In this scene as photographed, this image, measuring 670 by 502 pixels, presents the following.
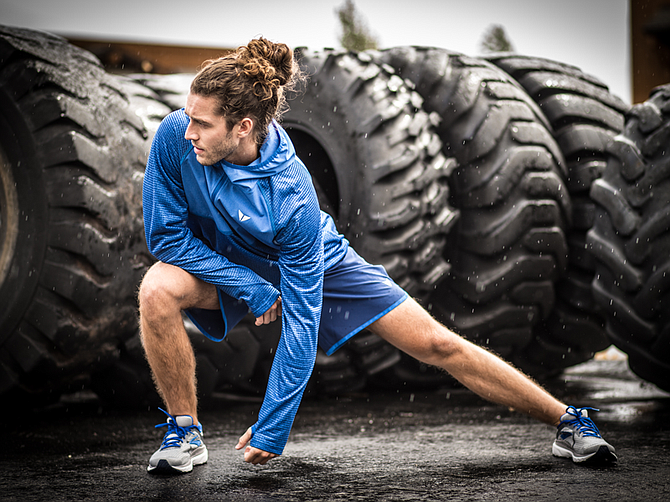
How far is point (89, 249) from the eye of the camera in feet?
9.42

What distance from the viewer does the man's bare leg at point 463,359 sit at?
2.34m

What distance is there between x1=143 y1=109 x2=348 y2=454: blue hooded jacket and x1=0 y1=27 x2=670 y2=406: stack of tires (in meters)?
0.79

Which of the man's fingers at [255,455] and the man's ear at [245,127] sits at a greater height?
the man's ear at [245,127]

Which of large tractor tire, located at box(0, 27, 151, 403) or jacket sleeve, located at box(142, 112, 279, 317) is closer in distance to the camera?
jacket sleeve, located at box(142, 112, 279, 317)

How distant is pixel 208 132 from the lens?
2.11 meters

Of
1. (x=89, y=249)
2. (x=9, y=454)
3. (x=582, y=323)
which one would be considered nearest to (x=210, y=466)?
(x=9, y=454)

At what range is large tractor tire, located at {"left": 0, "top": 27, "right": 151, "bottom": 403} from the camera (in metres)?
2.86

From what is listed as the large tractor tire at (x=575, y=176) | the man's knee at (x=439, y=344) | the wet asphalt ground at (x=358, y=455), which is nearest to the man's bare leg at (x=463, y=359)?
the man's knee at (x=439, y=344)

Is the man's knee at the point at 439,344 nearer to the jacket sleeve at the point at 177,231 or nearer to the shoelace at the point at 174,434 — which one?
the jacket sleeve at the point at 177,231

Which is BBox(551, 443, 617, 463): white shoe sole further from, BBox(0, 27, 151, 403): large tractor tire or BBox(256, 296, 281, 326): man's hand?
BBox(0, 27, 151, 403): large tractor tire

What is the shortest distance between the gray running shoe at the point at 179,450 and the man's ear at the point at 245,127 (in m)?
0.87

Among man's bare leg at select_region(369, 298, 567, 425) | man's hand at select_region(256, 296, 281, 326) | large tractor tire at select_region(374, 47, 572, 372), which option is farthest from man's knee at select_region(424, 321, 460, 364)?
large tractor tire at select_region(374, 47, 572, 372)

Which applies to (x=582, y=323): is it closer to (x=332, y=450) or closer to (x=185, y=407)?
(x=332, y=450)

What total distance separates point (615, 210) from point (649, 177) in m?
0.19
